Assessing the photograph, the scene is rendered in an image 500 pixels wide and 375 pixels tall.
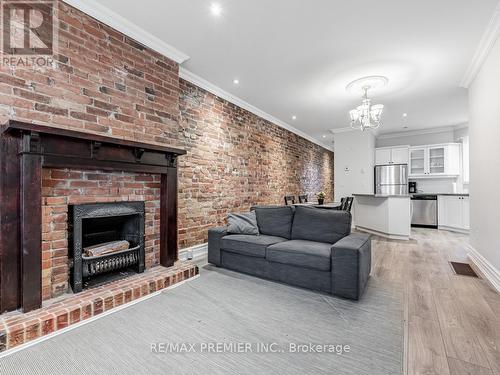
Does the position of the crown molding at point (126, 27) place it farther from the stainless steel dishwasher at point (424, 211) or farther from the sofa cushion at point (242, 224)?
the stainless steel dishwasher at point (424, 211)

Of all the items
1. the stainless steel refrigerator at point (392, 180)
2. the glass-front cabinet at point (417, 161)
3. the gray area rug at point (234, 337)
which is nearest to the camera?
the gray area rug at point (234, 337)

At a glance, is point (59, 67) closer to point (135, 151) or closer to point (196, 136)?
point (135, 151)

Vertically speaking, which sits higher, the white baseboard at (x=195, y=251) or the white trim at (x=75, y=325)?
the white baseboard at (x=195, y=251)

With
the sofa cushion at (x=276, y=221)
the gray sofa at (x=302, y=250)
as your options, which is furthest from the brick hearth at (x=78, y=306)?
the sofa cushion at (x=276, y=221)

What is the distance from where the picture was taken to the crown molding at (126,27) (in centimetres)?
233

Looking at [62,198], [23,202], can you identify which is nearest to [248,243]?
[62,198]

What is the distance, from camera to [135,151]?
259 cm

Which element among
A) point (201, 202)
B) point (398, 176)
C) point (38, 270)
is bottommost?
point (38, 270)

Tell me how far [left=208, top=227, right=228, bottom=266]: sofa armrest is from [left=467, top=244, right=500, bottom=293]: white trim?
3.20 metres

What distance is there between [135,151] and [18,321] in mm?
1658

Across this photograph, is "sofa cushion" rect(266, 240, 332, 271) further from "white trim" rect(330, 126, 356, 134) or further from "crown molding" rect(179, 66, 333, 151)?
"white trim" rect(330, 126, 356, 134)

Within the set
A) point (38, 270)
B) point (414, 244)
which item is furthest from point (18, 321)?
point (414, 244)

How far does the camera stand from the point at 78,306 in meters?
1.97
